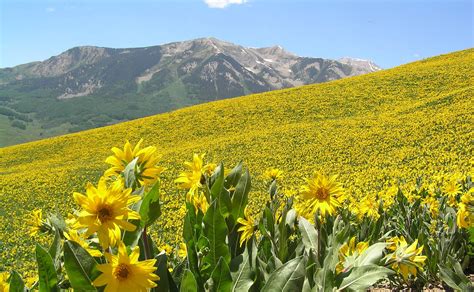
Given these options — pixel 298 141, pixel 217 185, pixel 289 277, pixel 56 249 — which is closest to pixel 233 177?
pixel 217 185

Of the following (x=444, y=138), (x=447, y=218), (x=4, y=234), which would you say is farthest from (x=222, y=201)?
(x=444, y=138)

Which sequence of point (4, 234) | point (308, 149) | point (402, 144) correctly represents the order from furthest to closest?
1. point (308, 149)
2. point (402, 144)
3. point (4, 234)

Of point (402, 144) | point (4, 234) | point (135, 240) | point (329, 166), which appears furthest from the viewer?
point (402, 144)

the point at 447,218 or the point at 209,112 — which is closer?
the point at 447,218

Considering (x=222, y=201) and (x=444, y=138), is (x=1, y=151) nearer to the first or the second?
(x=444, y=138)

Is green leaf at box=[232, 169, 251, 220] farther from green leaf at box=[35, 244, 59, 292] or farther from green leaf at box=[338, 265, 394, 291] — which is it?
green leaf at box=[35, 244, 59, 292]

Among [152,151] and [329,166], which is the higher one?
[152,151]

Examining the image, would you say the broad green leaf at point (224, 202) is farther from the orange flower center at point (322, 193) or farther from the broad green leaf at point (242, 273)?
the orange flower center at point (322, 193)

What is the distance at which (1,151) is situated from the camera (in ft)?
100

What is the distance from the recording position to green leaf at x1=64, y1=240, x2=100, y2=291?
1.59 metres

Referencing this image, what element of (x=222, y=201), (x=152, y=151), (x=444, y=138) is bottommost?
(x=444, y=138)

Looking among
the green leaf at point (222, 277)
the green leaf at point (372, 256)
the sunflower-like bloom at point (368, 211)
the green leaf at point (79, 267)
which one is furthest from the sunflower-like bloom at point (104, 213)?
the sunflower-like bloom at point (368, 211)

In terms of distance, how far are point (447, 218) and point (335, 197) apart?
8.62 ft

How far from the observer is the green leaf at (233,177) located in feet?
8.50
